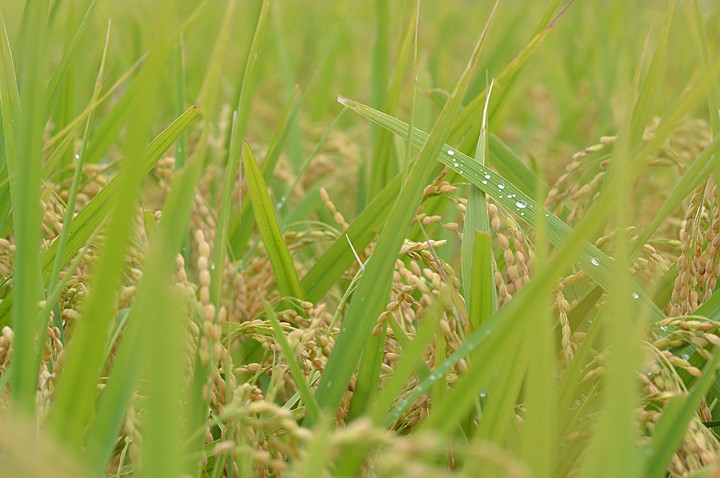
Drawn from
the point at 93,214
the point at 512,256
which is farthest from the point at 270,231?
the point at 512,256

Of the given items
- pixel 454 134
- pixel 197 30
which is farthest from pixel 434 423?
pixel 197 30

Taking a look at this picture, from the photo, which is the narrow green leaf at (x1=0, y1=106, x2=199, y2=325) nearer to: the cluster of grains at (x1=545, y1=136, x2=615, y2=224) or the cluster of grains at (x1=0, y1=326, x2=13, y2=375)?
the cluster of grains at (x1=0, y1=326, x2=13, y2=375)

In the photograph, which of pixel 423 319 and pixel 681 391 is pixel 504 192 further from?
pixel 681 391

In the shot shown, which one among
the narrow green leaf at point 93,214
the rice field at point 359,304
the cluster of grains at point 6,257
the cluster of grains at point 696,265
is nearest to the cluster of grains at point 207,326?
the rice field at point 359,304

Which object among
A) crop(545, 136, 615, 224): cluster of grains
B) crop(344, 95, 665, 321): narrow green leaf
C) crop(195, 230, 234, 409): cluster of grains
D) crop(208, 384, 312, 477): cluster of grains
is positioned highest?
crop(545, 136, 615, 224): cluster of grains

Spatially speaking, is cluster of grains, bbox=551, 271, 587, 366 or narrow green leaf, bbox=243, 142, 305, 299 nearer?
cluster of grains, bbox=551, 271, 587, 366

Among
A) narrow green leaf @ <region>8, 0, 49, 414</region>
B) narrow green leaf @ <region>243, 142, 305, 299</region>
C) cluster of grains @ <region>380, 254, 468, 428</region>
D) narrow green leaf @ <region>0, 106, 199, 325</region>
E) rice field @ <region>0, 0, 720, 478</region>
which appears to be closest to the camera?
rice field @ <region>0, 0, 720, 478</region>

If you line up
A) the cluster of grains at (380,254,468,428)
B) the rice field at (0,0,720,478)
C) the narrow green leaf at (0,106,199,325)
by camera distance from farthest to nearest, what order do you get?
1. the narrow green leaf at (0,106,199,325)
2. the cluster of grains at (380,254,468,428)
3. the rice field at (0,0,720,478)

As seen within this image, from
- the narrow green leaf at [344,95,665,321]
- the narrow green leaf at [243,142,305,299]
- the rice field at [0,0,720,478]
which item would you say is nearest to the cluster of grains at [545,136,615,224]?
the rice field at [0,0,720,478]

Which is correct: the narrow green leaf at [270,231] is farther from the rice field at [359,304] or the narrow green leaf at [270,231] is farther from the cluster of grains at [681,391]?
the cluster of grains at [681,391]
